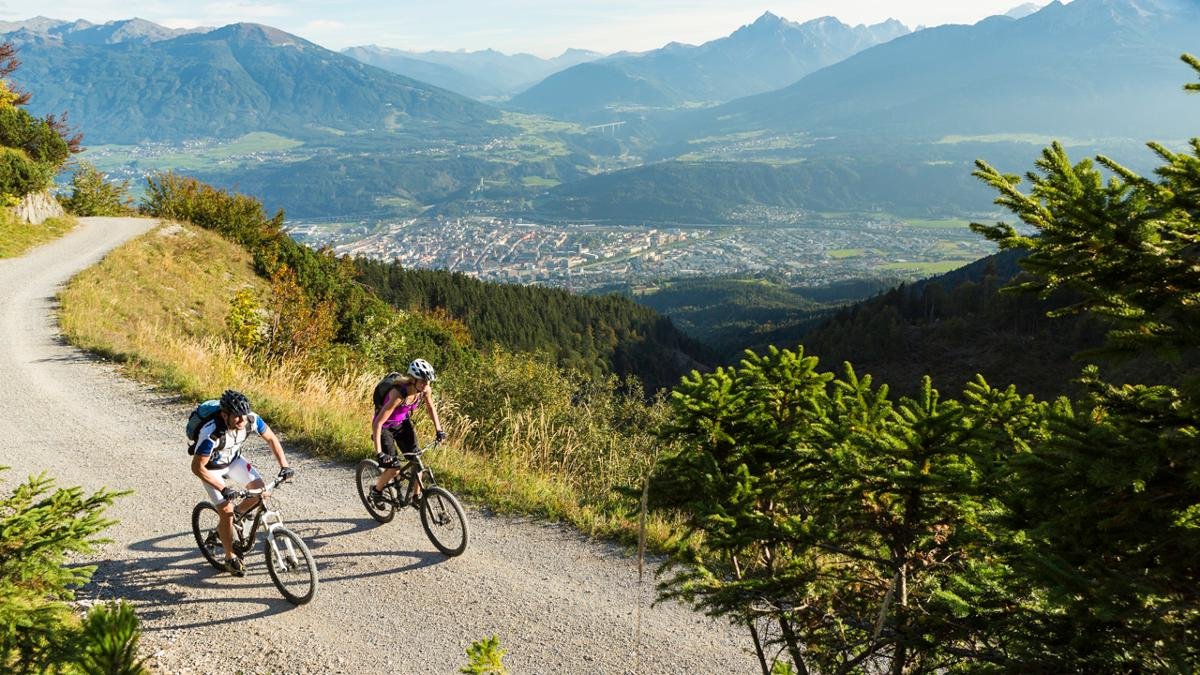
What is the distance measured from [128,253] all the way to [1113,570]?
29.8 m

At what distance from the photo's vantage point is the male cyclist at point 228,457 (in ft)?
22.4

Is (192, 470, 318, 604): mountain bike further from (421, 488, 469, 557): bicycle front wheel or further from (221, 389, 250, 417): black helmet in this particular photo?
(421, 488, 469, 557): bicycle front wheel

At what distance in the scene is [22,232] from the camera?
2794 centimetres

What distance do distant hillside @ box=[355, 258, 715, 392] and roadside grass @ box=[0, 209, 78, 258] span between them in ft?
153

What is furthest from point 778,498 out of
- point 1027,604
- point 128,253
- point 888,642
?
point 128,253

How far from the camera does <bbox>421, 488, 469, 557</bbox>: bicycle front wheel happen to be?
8094mm

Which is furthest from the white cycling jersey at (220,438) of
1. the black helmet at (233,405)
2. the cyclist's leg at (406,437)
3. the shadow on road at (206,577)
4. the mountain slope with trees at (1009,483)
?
the mountain slope with trees at (1009,483)

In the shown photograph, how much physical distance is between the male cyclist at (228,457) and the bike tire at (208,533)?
0.69 feet

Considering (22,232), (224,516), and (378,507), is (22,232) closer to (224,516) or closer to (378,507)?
(378,507)

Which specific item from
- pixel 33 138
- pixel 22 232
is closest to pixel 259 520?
pixel 22 232

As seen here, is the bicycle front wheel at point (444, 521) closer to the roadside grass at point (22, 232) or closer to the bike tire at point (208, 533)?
the bike tire at point (208, 533)

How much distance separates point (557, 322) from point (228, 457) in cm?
9506

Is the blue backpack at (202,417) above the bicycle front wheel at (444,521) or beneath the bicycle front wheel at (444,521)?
above

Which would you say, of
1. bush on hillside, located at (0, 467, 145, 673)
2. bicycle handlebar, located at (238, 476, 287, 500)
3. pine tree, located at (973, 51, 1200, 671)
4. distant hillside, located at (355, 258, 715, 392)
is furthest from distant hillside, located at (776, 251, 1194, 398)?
bush on hillside, located at (0, 467, 145, 673)
